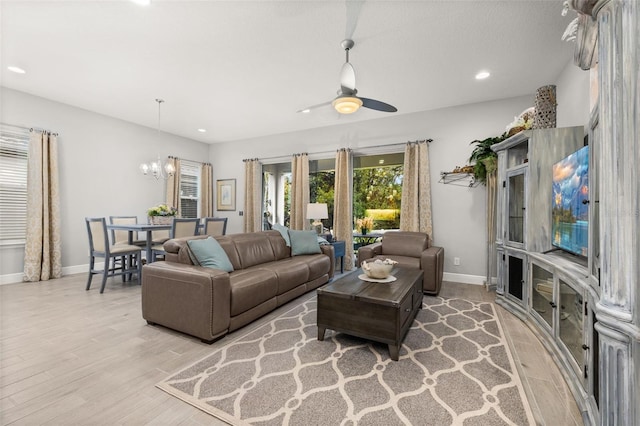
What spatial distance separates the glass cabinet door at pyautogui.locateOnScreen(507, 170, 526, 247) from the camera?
3.12 meters

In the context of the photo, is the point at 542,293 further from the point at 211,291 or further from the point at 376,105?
the point at 211,291

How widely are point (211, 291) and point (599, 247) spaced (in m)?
2.54

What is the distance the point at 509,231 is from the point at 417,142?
6.85 ft

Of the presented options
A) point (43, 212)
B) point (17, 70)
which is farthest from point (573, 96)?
point (43, 212)

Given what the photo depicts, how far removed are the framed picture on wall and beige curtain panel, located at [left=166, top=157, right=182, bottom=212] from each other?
1011 mm

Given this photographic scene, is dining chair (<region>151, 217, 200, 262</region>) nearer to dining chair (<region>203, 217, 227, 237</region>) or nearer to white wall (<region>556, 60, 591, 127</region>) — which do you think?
dining chair (<region>203, 217, 227, 237</region>)

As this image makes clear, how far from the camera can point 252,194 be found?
6.51 meters

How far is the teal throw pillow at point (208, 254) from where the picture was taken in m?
2.76

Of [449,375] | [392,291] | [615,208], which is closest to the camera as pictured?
[615,208]

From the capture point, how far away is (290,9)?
7.76 feet

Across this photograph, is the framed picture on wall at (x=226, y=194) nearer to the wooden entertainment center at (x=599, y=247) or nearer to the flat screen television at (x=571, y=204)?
the wooden entertainment center at (x=599, y=247)

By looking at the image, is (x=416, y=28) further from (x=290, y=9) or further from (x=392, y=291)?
(x=392, y=291)

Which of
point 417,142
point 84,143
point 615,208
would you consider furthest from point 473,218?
point 84,143

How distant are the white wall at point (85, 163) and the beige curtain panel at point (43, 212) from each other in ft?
0.64
